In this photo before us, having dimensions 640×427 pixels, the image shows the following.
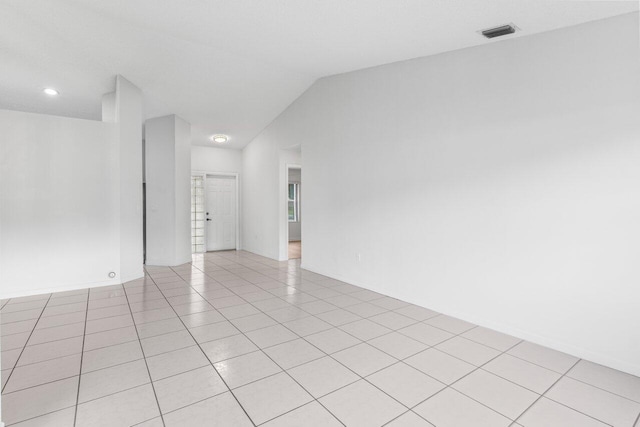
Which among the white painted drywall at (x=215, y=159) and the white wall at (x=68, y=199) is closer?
the white wall at (x=68, y=199)

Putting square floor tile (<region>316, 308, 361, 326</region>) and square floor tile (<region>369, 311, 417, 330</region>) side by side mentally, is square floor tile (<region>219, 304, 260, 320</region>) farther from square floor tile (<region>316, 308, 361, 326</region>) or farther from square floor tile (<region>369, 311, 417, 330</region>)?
square floor tile (<region>369, 311, 417, 330</region>)

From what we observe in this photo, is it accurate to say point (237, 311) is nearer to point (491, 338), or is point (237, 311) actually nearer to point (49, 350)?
point (49, 350)

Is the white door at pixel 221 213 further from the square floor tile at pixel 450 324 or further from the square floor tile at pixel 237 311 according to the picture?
the square floor tile at pixel 450 324

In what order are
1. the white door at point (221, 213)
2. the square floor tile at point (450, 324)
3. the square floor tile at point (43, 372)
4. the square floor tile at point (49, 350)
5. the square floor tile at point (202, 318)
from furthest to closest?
1. the white door at point (221, 213)
2. the square floor tile at point (202, 318)
3. the square floor tile at point (450, 324)
4. the square floor tile at point (49, 350)
5. the square floor tile at point (43, 372)

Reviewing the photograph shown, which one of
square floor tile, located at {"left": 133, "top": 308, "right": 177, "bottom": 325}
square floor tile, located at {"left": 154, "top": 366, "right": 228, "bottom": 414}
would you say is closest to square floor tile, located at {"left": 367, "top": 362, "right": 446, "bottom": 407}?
square floor tile, located at {"left": 154, "top": 366, "right": 228, "bottom": 414}

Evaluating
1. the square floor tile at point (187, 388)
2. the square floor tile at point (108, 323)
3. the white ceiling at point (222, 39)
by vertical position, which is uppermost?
the white ceiling at point (222, 39)

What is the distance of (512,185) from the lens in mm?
2906

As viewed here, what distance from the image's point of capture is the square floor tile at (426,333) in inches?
113

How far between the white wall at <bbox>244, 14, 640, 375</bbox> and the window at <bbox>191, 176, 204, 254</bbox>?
15.5 ft

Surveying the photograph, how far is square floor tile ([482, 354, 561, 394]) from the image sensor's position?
2176mm

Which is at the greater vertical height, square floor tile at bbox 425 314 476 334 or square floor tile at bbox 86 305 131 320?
square floor tile at bbox 86 305 131 320

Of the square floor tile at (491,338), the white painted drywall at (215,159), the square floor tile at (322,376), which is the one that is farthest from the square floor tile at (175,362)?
the white painted drywall at (215,159)

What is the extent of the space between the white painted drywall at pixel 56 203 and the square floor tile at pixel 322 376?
147 inches

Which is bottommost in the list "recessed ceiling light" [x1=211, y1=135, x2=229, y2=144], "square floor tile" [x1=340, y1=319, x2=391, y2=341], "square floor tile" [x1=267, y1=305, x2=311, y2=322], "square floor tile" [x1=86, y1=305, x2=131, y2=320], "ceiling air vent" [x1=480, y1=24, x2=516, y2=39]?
"square floor tile" [x1=340, y1=319, x2=391, y2=341]
